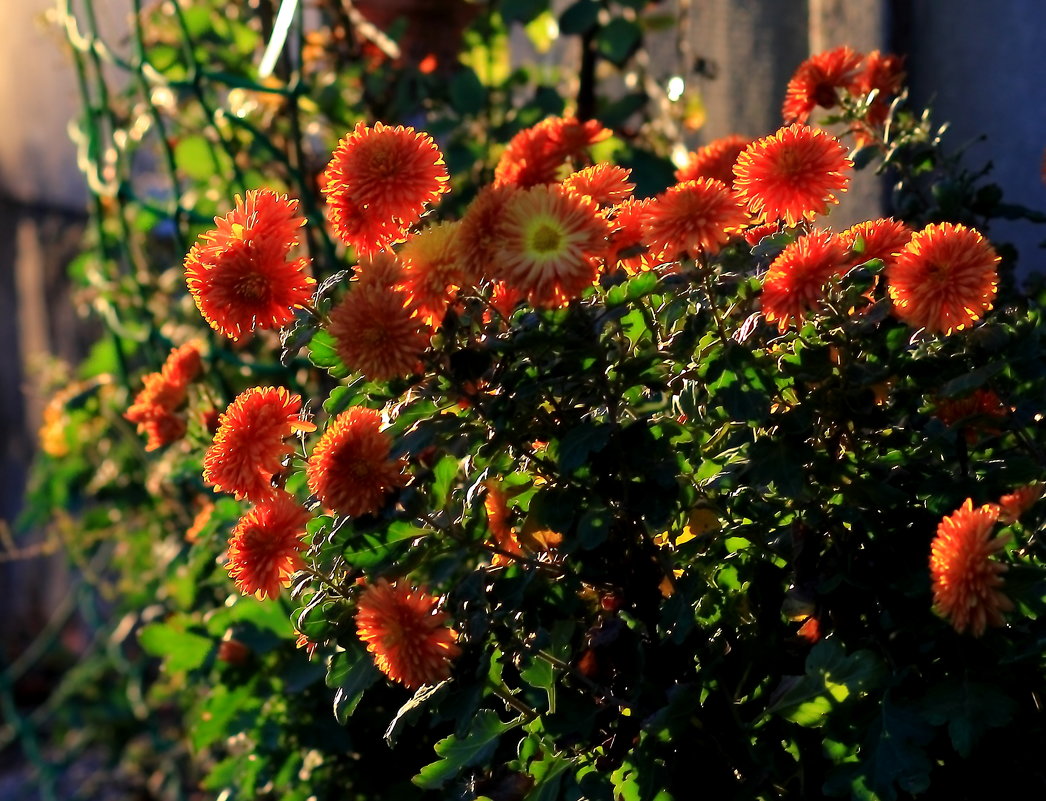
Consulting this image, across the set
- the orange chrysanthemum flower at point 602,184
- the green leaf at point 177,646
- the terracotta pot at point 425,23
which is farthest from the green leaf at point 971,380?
the terracotta pot at point 425,23

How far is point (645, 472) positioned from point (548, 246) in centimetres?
22

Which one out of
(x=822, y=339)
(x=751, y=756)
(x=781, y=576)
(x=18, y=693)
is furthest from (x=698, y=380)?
(x=18, y=693)

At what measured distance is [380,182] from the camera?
1147 millimetres

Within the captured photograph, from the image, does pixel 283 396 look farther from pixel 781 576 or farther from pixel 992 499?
pixel 992 499

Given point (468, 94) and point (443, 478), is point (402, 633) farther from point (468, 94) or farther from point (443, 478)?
point (468, 94)

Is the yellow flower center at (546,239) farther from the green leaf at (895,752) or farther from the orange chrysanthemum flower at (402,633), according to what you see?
the green leaf at (895,752)

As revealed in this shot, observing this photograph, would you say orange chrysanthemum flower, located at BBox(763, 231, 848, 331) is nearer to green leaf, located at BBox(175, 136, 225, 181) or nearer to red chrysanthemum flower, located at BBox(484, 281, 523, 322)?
red chrysanthemum flower, located at BBox(484, 281, 523, 322)

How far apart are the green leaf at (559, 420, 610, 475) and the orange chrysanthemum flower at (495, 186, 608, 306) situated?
12cm

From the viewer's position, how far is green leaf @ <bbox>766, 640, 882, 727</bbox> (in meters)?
1.05

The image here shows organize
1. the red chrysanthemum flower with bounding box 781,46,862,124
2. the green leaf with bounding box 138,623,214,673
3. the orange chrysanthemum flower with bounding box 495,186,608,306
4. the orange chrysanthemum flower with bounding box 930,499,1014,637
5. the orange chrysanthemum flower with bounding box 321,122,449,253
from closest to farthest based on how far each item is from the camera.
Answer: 1. the orange chrysanthemum flower with bounding box 930,499,1014,637
2. the orange chrysanthemum flower with bounding box 495,186,608,306
3. the orange chrysanthemum flower with bounding box 321,122,449,253
4. the red chrysanthemum flower with bounding box 781,46,862,124
5. the green leaf with bounding box 138,623,214,673

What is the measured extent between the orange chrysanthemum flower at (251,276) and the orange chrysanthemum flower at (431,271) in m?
0.10

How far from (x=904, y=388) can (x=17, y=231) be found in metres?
5.07

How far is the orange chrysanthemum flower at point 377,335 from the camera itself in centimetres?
106

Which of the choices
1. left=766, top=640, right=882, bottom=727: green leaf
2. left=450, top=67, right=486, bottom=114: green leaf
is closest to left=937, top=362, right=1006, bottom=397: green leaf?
left=766, top=640, right=882, bottom=727: green leaf
